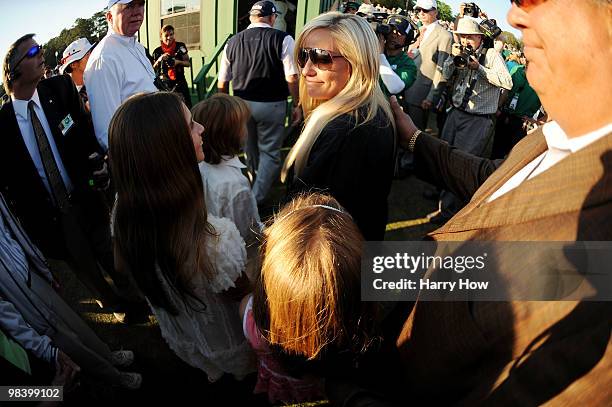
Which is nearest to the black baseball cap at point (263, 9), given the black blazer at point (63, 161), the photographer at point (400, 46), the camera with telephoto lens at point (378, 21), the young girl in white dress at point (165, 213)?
the camera with telephoto lens at point (378, 21)

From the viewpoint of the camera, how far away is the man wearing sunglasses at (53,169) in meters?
1.95

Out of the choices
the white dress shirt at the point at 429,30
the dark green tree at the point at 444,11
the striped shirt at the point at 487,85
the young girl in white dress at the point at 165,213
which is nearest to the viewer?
the young girl in white dress at the point at 165,213

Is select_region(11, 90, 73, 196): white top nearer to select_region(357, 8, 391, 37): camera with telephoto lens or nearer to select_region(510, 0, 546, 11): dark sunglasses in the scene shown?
select_region(510, 0, 546, 11): dark sunglasses

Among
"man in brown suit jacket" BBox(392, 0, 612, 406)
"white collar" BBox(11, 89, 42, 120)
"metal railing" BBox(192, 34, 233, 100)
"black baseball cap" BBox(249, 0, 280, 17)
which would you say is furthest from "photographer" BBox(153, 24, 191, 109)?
"man in brown suit jacket" BBox(392, 0, 612, 406)

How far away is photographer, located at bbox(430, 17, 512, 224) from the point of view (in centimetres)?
377

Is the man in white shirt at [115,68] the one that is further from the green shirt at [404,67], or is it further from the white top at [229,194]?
the green shirt at [404,67]

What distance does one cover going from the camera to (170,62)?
480 cm

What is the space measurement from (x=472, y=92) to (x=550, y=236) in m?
3.60

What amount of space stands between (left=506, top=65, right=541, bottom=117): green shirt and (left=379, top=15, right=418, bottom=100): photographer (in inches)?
49.5

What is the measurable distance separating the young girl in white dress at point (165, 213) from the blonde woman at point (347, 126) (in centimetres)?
50

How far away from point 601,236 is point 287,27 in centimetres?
740

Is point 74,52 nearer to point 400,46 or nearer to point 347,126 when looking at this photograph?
point 347,126

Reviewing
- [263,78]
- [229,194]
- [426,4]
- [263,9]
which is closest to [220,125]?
[229,194]

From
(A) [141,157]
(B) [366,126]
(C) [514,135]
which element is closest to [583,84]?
(B) [366,126]
